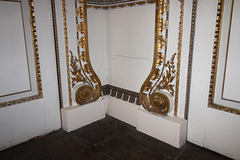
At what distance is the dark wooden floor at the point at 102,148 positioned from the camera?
6.75 feet

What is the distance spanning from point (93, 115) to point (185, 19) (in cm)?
183

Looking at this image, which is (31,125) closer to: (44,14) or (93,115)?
(93,115)

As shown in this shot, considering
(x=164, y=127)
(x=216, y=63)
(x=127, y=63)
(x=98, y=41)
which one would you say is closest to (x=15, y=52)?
(x=98, y=41)

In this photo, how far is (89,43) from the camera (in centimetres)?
276

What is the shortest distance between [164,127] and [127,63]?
1016mm

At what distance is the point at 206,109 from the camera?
2055 mm

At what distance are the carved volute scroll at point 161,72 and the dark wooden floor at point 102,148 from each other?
447 millimetres

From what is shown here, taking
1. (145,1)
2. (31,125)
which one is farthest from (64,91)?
(145,1)

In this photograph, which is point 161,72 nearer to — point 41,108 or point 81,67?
point 81,67

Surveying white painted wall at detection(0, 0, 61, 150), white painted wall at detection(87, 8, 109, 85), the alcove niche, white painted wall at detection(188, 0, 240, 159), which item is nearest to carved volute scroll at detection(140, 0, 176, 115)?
the alcove niche

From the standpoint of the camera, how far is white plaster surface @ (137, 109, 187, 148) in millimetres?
2168

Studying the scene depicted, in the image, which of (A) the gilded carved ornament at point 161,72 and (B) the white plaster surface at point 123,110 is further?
(B) the white plaster surface at point 123,110

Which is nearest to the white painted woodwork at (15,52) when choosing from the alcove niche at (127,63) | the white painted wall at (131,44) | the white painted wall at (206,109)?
the alcove niche at (127,63)

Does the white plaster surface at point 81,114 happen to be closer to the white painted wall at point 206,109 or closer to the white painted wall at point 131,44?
the white painted wall at point 131,44
